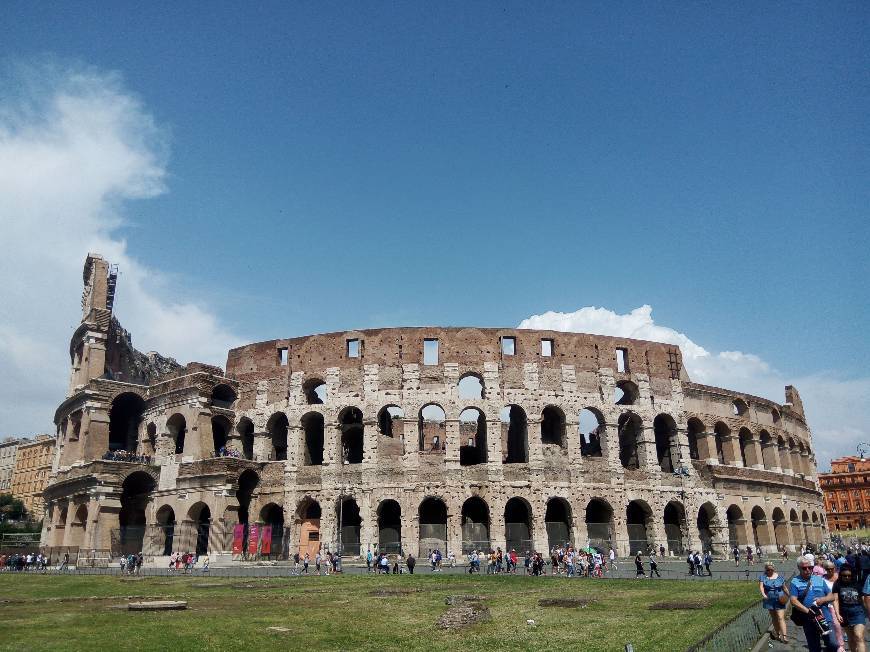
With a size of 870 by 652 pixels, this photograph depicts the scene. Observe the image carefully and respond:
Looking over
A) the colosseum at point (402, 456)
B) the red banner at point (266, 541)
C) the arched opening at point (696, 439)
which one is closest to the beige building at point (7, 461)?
the colosseum at point (402, 456)

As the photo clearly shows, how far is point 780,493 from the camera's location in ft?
147

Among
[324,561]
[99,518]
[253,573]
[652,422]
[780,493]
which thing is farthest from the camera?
[780,493]

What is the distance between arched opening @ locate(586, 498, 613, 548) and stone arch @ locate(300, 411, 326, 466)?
15257mm

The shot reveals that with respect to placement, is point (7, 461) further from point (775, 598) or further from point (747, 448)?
point (775, 598)

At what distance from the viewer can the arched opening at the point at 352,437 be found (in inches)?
1601

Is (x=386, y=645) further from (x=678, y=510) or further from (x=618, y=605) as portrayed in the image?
(x=678, y=510)

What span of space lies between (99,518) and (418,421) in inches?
704

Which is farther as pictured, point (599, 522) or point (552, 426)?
point (552, 426)

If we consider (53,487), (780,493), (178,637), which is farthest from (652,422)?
(53,487)

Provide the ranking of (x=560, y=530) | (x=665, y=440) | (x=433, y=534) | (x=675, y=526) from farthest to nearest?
(x=665, y=440), (x=675, y=526), (x=560, y=530), (x=433, y=534)

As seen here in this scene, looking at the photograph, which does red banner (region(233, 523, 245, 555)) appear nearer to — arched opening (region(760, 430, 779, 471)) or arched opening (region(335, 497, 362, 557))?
arched opening (region(335, 497, 362, 557))

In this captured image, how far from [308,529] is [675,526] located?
20679 mm

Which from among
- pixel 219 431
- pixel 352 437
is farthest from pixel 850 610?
pixel 219 431

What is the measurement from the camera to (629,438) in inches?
1665
